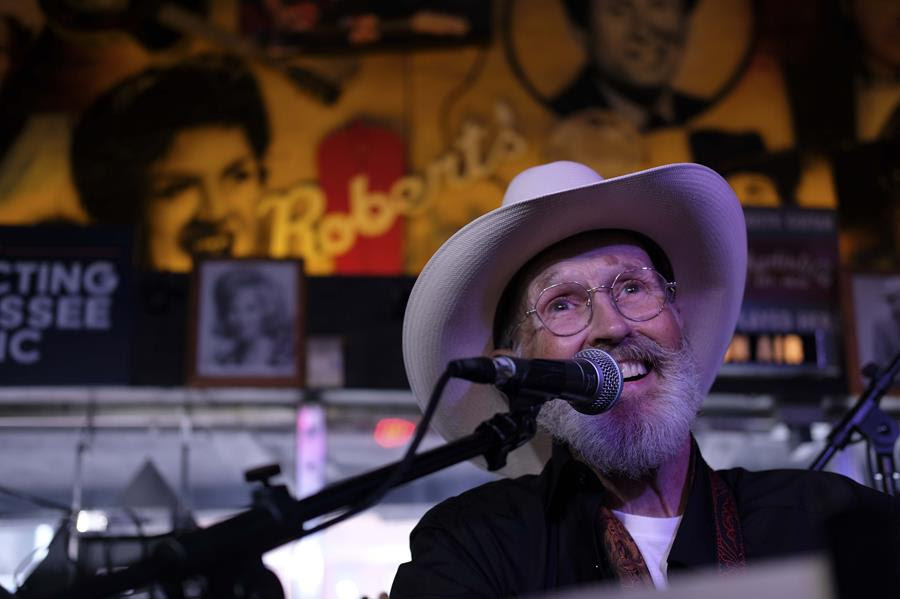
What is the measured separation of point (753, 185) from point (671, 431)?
12.6 ft

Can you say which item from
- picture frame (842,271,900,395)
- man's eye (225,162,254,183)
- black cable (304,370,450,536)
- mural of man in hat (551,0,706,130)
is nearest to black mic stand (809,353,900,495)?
black cable (304,370,450,536)

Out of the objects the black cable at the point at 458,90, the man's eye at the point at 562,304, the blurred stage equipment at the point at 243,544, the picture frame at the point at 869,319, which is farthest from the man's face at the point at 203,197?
the blurred stage equipment at the point at 243,544

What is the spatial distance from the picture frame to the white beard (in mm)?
2833

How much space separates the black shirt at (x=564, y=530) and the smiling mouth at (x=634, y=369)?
0.67 ft

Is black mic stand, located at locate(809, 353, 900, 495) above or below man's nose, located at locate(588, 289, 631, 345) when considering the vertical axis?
below

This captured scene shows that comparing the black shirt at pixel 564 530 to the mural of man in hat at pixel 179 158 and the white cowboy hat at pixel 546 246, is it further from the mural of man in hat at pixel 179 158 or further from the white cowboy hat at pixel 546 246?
the mural of man in hat at pixel 179 158

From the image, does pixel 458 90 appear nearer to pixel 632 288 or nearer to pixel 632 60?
pixel 632 60

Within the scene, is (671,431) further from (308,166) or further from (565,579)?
(308,166)

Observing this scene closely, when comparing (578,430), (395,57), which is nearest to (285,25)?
(395,57)

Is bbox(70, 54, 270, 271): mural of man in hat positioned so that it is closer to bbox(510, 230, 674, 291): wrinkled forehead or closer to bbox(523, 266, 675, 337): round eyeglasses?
bbox(510, 230, 674, 291): wrinkled forehead

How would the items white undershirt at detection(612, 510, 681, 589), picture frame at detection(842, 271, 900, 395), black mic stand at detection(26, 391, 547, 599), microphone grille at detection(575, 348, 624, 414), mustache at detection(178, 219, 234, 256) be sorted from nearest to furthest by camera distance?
black mic stand at detection(26, 391, 547, 599) → microphone grille at detection(575, 348, 624, 414) → white undershirt at detection(612, 510, 681, 589) → picture frame at detection(842, 271, 900, 395) → mustache at detection(178, 219, 234, 256)

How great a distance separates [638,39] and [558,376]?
469 cm

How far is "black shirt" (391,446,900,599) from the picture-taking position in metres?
1.70

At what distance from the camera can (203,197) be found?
5211mm
